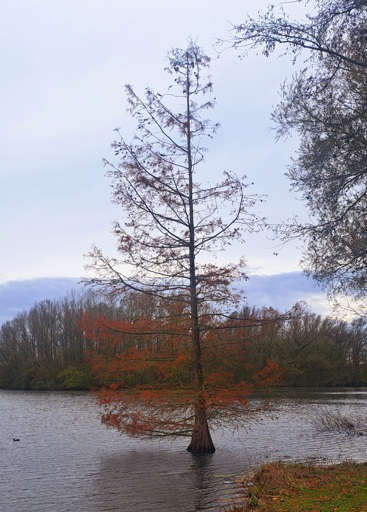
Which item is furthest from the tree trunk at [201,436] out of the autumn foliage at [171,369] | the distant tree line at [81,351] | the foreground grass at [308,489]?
the distant tree line at [81,351]

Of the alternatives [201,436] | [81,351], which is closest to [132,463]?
[201,436]

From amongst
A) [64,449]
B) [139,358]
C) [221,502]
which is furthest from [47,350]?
[221,502]

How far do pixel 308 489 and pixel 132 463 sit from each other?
8.95 meters

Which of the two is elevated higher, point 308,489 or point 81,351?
point 81,351

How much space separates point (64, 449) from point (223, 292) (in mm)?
8971

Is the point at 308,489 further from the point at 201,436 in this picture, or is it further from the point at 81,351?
the point at 81,351

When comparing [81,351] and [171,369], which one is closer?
[171,369]

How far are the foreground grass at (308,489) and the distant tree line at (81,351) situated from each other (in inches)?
966

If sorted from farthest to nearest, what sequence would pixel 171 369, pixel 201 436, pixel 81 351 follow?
pixel 81 351 → pixel 201 436 → pixel 171 369

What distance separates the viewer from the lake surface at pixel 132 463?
43.4 feet

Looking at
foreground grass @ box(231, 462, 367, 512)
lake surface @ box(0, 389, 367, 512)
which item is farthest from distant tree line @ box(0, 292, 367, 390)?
foreground grass @ box(231, 462, 367, 512)

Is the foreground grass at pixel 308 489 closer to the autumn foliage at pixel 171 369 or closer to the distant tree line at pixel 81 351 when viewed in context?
the autumn foliage at pixel 171 369

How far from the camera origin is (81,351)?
72.1m

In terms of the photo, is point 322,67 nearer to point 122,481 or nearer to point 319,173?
point 319,173
